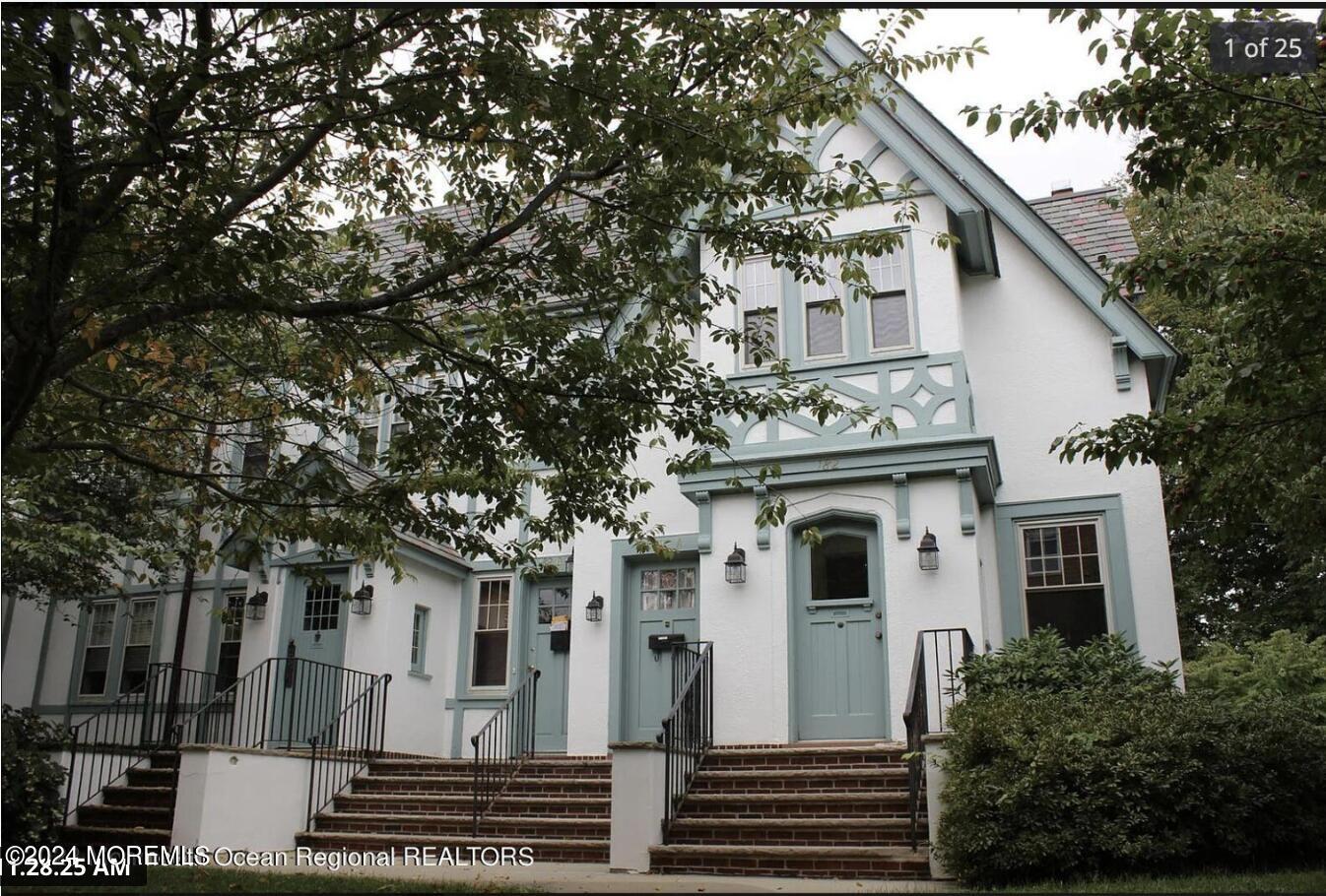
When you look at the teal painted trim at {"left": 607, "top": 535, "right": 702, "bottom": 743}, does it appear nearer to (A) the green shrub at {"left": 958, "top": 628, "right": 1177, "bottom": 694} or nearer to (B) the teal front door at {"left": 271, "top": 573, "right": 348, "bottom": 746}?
(B) the teal front door at {"left": 271, "top": 573, "right": 348, "bottom": 746}

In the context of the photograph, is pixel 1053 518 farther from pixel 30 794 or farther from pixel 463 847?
pixel 30 794

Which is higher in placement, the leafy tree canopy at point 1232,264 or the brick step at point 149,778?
the leafy tree canopy at point 1232,264

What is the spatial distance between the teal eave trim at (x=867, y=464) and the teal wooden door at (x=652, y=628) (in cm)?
179

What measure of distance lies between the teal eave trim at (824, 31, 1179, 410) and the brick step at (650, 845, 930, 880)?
7233 millimetres

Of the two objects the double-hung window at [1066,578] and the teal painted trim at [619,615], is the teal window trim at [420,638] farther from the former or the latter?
the double-hung window at [1066,578]

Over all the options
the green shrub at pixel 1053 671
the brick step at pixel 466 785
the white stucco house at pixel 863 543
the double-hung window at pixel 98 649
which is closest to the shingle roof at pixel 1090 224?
the white stucco house at pixel 863 543

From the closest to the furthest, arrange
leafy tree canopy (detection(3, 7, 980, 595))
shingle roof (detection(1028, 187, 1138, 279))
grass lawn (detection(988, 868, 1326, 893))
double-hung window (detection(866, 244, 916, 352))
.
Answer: leafy tree canopy (detection(3, 7, 980, 595)) → grass lawn (detection(988, 868, 1326, 893)) → double-hung window (detection(866, 244, 916, 352)) → shingle roof (detection(1028, 187, 1138, 279))

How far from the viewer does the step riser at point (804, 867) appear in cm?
870

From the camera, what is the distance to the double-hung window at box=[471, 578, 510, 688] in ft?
51.1

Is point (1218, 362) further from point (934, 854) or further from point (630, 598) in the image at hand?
point (630, 598)

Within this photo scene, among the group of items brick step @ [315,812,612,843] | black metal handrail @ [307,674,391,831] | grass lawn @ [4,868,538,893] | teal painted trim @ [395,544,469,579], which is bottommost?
grass lawn @ [4,868,538,893]

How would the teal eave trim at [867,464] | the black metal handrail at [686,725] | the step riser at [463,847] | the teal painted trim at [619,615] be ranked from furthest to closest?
1. the teal painted trim at [619,615]
2. the teal eave trim at [867,464]
3. the step riser at [463,847]
4. the black metal handrail at [686,725]

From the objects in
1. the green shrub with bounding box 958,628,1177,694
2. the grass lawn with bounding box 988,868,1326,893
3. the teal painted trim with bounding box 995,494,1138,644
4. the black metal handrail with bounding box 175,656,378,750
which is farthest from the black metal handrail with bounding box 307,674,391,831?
the grass lawn with bounding box 988,868,1326,893

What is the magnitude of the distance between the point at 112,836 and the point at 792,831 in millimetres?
7433
